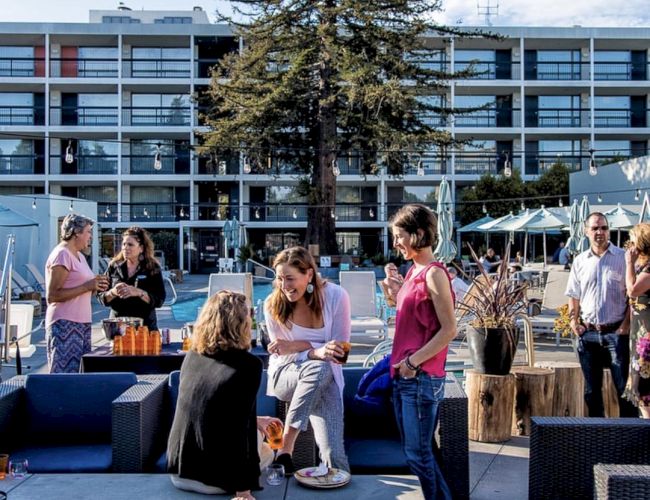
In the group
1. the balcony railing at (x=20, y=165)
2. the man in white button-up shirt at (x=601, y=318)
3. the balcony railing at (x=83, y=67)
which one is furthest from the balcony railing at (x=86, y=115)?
the man in white button-up shirt at (x=601, y=318)

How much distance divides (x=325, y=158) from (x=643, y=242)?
2088 centimetres

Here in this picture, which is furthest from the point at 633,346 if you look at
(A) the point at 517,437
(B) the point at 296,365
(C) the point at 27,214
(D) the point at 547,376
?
(C) the point at 27,214

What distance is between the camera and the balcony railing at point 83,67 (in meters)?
37.0

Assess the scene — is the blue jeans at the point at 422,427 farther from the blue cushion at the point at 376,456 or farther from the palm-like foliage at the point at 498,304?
the palm-like foliage at the point at 498,304

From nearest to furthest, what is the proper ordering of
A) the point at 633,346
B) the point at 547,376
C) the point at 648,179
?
1. the point at 633,346
2. the point at 547,376
3. the point at 648,179

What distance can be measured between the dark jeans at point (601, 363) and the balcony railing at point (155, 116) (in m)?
34.4

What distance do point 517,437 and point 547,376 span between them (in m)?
0.52

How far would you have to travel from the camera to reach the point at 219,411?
9.85 feet

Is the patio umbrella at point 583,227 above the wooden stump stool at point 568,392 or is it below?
above

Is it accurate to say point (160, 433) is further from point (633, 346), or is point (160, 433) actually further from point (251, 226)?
point (251, 226)

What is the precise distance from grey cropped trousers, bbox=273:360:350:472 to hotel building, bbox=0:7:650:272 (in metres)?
32.0

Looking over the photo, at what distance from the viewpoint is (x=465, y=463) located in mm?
3773

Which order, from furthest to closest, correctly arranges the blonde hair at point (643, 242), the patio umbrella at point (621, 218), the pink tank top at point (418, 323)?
1. the patio umbrella at point (621, 218)
2. the blonde hair at point (643, 242)
3. the pink tank top at point (418, 323)

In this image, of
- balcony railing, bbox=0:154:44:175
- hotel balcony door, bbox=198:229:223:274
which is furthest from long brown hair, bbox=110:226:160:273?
balcony railing, bbox=0:154:44:175
